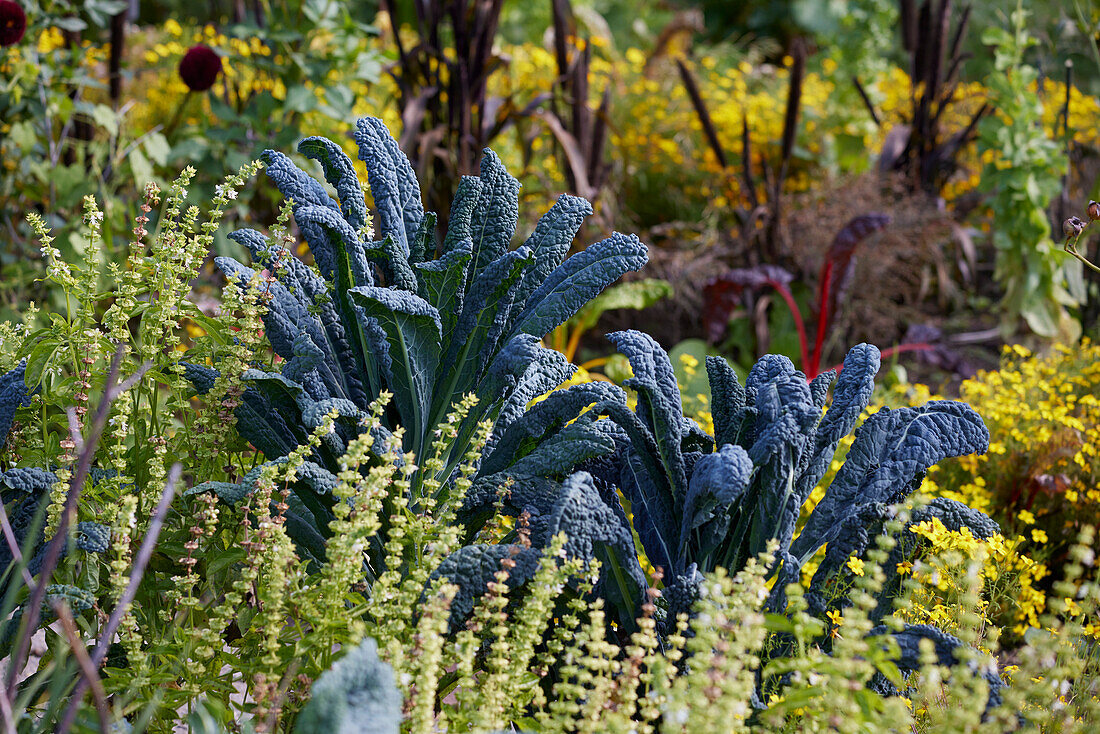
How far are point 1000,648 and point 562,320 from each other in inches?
59.7

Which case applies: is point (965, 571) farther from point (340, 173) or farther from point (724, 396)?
point (340, 173)

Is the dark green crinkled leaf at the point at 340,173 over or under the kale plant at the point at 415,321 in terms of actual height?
over

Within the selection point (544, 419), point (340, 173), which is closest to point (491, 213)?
point (340, 173)

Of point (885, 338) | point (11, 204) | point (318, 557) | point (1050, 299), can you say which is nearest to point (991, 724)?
point (318, 557)

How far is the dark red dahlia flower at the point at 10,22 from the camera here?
8.82ft

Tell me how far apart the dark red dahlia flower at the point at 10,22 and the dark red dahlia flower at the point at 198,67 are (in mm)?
499

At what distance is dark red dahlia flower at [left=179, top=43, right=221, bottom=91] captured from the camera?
3.07 m

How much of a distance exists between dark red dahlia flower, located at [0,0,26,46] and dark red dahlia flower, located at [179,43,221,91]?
499mm

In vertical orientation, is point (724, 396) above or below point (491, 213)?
below

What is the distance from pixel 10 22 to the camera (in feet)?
8.88

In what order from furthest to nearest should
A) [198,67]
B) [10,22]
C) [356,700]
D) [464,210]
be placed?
1. [198,67]
2. [10,22]
3. [464,210]
4. [356,700]

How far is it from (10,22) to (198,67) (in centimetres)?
57

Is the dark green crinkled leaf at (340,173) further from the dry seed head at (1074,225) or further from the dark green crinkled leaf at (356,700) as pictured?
the dry seed head at (1074,225)

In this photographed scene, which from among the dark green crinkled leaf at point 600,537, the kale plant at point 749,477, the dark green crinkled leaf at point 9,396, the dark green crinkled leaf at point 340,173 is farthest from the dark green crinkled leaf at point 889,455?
the dark green crinkled leaf at point 9,396
